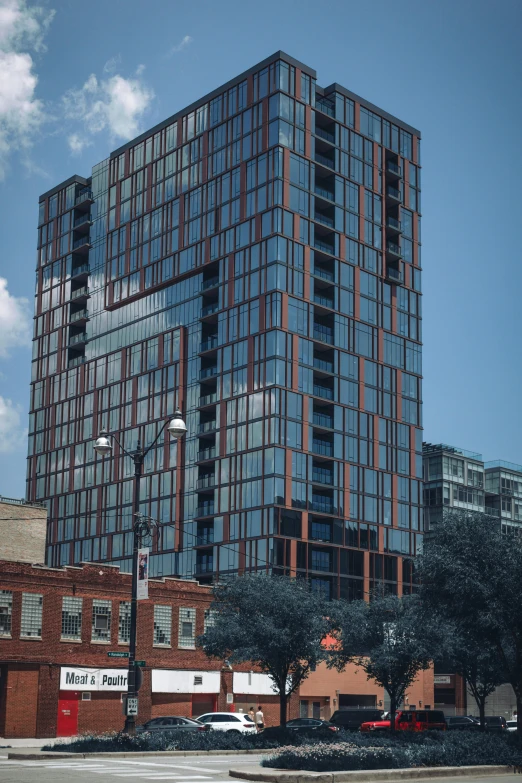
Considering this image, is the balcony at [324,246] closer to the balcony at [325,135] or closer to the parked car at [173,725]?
the balcony at [325,135]

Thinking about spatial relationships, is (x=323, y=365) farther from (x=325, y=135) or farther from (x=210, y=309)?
(x=325, y=135)

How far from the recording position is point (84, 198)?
122625mm

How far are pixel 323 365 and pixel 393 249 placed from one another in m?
17.7

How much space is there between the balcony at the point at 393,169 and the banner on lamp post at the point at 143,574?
83.1 metres

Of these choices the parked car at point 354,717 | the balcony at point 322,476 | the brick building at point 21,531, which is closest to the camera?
the parked car at point 354,717

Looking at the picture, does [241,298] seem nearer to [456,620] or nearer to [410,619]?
[410,619]

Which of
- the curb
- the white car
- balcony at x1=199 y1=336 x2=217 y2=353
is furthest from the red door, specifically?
balcony at x1=199 y1=336 x2=217 y2=353

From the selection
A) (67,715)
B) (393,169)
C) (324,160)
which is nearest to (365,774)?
(67,715)

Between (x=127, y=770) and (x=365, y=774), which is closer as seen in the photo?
(x=365, y=774)

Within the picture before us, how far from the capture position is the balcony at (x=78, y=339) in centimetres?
12194

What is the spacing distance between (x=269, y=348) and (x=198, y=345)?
448 inches

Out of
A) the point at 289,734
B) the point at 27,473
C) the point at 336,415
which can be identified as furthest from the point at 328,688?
the point at 27,473

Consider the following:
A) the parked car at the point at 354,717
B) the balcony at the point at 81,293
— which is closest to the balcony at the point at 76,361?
the balcony at the point at 81,293

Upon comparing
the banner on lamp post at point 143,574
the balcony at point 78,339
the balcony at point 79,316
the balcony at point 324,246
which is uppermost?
the balcony at point 324,246
